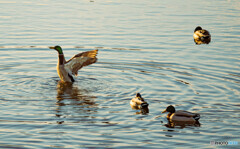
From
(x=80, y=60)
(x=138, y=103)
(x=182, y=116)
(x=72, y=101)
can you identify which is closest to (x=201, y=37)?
(x=80, y=60)

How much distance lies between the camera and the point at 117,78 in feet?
58.2

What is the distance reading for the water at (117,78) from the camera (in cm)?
1216

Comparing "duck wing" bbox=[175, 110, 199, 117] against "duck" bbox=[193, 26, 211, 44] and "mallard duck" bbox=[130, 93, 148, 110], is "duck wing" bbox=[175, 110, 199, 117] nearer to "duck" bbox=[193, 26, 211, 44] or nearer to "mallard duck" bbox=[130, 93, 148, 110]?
"mallard duck" bbox=[130, 93, 148, 110]

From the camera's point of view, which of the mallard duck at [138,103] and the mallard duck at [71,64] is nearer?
the mallard duck at [138,103]

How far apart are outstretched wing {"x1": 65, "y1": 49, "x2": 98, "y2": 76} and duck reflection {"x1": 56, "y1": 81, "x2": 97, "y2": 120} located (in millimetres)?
765

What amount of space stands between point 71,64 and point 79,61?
31 centimetres

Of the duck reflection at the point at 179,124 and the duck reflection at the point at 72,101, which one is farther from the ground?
the duck reflection at the point at 72,101

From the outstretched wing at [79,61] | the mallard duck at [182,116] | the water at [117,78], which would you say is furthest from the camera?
the outstretched wing at [79,61]

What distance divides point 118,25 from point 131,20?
5.78 ft

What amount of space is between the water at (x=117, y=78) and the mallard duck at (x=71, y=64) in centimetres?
41

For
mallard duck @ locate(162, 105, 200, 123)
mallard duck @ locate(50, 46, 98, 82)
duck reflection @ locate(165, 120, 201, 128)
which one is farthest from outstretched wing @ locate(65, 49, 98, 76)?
duck reflection @ locate(165, 120, 201, 128)

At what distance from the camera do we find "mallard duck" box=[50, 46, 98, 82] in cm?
1758

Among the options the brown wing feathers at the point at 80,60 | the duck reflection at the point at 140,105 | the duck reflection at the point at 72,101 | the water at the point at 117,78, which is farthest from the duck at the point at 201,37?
the duck reflection at the point at 140,105

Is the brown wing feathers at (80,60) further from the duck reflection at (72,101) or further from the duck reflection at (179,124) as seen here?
the duck reflection at (179,124)
